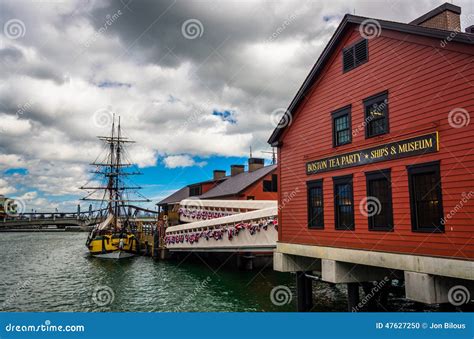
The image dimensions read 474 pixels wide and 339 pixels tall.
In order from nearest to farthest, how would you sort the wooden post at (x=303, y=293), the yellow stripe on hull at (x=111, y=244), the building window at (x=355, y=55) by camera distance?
the building window at (x=355, y=55) → the wooden post at (x=303, y=293) → the yellow stripe on hull at (x=111, y=244)

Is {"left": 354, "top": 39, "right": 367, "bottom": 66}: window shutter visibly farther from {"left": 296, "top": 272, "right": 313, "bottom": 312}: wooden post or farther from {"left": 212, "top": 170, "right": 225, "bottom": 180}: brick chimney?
{"left": 212, "top": 170, "right": 225, "bottom": 180}: brick chimney

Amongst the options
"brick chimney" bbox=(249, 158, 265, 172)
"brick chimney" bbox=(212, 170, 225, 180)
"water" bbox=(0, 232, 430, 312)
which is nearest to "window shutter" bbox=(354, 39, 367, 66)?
"water" bbox=(0, 232, 430, 312)

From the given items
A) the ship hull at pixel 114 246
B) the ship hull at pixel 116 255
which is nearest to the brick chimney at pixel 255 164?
the ship hull at pixel 114 246

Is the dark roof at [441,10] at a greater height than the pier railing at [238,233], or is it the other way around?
the dark roof at [441,10]

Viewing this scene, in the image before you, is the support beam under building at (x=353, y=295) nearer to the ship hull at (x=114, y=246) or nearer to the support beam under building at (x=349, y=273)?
the support beam under building at (x=349, y=273)

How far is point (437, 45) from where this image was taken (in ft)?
35.4

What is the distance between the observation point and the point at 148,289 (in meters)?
25.6

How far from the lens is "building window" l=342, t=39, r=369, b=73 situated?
13.6m

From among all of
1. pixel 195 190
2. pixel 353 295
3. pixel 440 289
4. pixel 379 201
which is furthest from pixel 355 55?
pixel 195 190

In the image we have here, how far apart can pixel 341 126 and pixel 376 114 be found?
72.9 inches

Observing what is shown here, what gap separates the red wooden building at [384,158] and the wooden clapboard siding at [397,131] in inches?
1.4

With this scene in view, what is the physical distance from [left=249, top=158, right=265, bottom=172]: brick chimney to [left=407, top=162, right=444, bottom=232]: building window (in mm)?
39161

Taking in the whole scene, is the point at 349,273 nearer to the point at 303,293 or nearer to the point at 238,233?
the point at 303,293

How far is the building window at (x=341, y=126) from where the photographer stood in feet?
46.2
